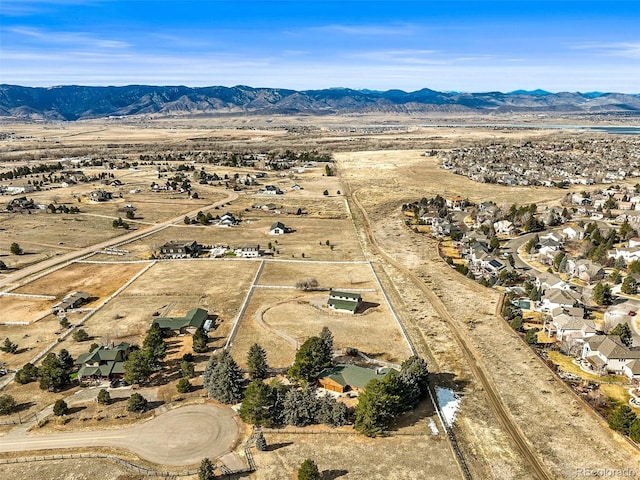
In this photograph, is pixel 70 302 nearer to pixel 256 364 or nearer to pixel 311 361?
pixel 256 364

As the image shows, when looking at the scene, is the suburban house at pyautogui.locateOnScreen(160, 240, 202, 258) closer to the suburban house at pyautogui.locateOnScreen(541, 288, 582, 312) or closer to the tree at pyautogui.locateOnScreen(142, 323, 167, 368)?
the tree at pyautogui.locateOnScreen(142, 323, 167, 368)

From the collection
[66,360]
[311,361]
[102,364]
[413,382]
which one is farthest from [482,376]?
[66,360]

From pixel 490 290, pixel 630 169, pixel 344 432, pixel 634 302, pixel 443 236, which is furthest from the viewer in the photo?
pixel 630 169

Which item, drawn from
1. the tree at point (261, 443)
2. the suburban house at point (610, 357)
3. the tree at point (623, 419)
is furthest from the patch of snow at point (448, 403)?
the suburban house at point (610, 357)

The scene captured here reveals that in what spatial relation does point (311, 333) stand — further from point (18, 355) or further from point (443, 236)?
point (443, 236)

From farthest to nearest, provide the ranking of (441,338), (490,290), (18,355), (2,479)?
(490,290), (441,338), (18,355), (2,479)

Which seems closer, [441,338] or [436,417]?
[436,417]

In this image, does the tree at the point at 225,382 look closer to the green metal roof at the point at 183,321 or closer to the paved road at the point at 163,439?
the paved road at the point at 163,439

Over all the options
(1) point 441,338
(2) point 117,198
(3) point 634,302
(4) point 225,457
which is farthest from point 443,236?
(2) point 117,198
